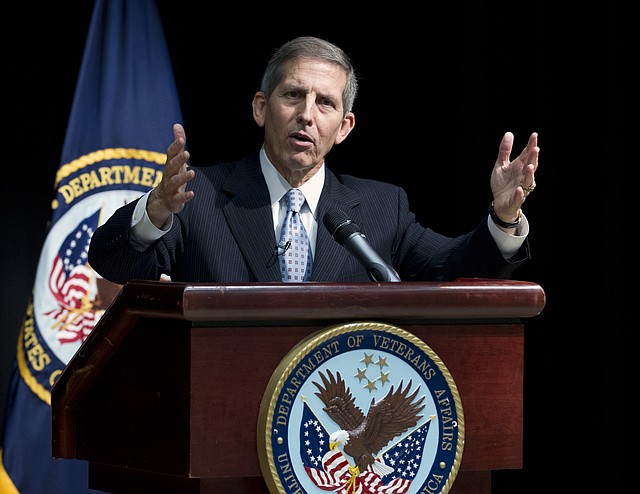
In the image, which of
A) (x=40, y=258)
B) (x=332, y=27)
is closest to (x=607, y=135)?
(x=332, y=27)

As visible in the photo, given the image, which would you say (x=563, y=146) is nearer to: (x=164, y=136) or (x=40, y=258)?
(x=164, y=136)

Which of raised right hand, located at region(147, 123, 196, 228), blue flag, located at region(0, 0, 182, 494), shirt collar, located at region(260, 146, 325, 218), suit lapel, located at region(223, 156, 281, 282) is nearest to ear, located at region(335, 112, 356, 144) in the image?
shirt collar, located at region(260, 146, 325, 218)

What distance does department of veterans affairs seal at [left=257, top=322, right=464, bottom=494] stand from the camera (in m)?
1.53

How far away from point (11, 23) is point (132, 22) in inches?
15.0

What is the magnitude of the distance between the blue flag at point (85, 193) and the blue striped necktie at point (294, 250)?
117 centimetres

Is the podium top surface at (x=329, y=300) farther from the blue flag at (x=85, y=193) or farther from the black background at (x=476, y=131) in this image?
the blue flag at (x=85, y=193)

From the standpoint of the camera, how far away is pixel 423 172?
358 centimetres

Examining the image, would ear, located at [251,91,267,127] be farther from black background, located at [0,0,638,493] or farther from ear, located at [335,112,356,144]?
black background, located at [0,0,638,493]

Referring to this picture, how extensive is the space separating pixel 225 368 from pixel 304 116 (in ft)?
2.81

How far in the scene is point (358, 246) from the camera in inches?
70.5

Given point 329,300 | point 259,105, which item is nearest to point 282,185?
point 259,105

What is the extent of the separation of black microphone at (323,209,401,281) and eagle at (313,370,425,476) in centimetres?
23

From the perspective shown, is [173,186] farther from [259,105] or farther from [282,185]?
[259,105]

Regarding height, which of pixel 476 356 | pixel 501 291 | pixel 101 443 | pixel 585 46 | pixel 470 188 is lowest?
pixel 101 443
